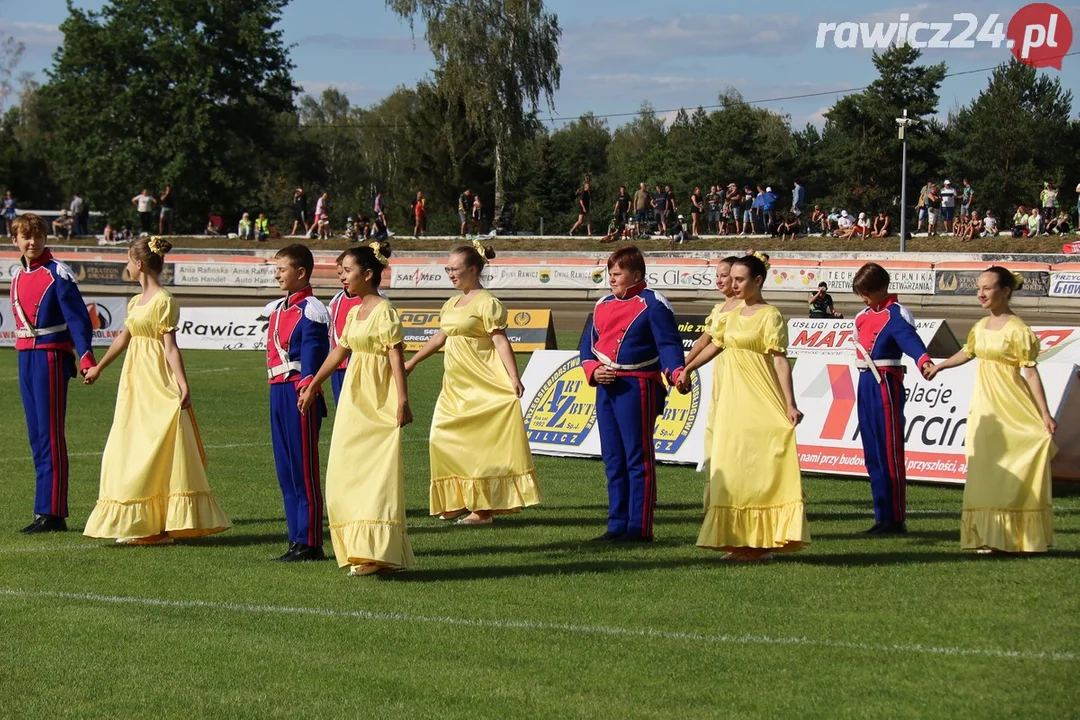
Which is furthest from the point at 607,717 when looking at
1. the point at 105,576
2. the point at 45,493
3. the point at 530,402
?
the point at 530,402

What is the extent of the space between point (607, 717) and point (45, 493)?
607cm

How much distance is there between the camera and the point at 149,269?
9188 mm

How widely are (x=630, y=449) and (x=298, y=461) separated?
7.60ft

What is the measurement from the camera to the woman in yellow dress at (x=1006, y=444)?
8.66m

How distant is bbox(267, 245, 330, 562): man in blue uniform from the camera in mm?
8422

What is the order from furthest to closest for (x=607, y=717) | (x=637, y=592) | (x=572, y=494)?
(x=572, y=494) → (x=637, y=592) → (x=607, y=717)

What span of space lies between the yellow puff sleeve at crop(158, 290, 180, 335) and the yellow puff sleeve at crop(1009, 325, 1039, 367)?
5621 millimetres

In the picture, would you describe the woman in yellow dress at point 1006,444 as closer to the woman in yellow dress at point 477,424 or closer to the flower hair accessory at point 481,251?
the woman in yellow dress at point 477,424

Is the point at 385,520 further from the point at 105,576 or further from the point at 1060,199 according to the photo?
the point at 1060,199

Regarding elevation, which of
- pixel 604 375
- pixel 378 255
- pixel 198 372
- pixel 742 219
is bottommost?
pixel 198 372

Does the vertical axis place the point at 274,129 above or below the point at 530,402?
above

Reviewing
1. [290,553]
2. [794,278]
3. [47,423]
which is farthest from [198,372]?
[794,278]

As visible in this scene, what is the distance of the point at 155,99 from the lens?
2591 inches

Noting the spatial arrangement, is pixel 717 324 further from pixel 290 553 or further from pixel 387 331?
pixel 290 553
